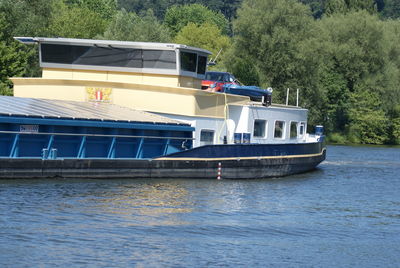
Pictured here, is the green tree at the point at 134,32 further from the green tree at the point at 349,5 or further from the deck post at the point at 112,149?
the deck post at the point at 112,149

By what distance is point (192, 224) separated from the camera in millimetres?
25547

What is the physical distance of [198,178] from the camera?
36312mm

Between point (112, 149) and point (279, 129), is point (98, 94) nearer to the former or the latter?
point (112, 149)

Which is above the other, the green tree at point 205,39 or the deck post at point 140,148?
the green tree at point 205,39

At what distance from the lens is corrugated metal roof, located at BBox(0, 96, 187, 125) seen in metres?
31.9

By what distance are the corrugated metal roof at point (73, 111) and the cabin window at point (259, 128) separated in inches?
210

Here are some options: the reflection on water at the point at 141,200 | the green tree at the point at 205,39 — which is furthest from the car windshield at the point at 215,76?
the green tree at the point at 205,39

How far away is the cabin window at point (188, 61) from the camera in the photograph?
3772cm

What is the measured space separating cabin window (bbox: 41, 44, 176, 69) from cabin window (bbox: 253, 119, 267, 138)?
5.51 metres

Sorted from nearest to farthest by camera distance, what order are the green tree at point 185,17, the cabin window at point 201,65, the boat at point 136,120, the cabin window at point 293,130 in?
1. the boat at point 136,120
2. the cabin window at point 201,65
3. the cabin window at point 293,130
4. the green tree at point 185,17

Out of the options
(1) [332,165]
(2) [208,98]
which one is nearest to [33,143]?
(2) [208,98]

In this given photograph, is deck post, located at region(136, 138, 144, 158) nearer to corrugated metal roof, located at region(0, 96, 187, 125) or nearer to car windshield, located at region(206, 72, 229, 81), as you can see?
corrugated metal roof, located at region(0, 96, 187, 125)

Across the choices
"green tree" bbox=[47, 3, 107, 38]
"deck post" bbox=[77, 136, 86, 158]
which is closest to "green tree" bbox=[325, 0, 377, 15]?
"green tree" bbox=[47, 3, 107, 38]

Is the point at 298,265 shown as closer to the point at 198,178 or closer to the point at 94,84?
the point at 198,178
